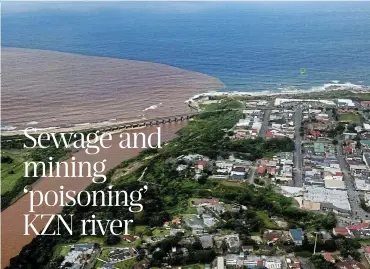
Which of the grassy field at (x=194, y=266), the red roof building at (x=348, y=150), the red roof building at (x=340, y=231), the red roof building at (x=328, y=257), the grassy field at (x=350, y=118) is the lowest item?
the grassy field at (x=194, y=266)

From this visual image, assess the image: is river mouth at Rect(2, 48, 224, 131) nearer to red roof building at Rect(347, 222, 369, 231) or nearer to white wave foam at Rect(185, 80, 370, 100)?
white wave foam at Rect(185, 80, 370, 100)

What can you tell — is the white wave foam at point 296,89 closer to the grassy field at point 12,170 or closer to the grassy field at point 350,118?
the grassy field at point 350,118

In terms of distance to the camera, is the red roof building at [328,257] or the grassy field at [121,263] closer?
the grassy field at [121,263]

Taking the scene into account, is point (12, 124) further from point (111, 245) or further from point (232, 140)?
point (111, 245)

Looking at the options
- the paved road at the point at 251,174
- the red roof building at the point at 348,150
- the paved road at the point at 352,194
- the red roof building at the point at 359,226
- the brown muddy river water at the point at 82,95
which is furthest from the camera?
the red roof building at the point at 348,150

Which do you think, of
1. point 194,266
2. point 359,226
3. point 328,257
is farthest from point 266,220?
point 194,266

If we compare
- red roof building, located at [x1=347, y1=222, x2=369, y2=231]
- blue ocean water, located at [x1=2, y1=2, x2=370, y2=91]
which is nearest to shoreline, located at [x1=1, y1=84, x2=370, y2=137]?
blue ocean water, located at [x1=2, y1=2, x2=370, y2=91]

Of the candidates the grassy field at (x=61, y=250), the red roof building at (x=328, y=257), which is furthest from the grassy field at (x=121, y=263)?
the red roof building at (x=328, y=257)

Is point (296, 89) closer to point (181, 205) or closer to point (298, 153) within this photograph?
point (298, 153)
